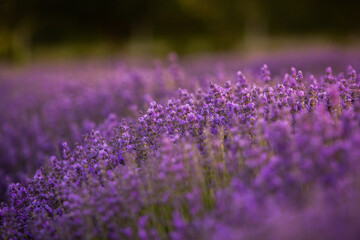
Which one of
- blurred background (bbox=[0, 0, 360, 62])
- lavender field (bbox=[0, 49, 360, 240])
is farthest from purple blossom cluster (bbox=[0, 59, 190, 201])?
blurred background (bbox=[0, 0, 360, 62])

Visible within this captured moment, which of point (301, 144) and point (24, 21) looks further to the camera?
point (24, 21)

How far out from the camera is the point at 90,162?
2662 millimetres

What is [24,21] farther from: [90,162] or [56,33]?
[90,162]

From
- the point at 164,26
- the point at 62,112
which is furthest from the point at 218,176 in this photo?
the point at 164,26

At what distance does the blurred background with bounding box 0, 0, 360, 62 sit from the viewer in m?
13.0

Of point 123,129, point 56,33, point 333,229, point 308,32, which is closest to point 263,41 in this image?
point 308,32

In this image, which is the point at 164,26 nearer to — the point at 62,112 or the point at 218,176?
the point at 62,112

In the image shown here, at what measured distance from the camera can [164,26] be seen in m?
18.9

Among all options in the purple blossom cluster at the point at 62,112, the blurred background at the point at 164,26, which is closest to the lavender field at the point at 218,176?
the purple blossom cluster at the point at 62,112

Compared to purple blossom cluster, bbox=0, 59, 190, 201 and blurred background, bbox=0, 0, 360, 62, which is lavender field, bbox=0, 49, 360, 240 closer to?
purple blossom cluster, bbox=0, 59, 190, 201

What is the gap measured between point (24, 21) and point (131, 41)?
526 centimetres

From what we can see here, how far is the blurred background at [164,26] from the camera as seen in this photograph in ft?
42.8

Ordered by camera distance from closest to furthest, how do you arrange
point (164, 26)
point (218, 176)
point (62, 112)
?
point (218, 176) < point (62, 112) < point (164, 26)

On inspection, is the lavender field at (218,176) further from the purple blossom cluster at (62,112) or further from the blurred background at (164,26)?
the blurred background at (164,26)
